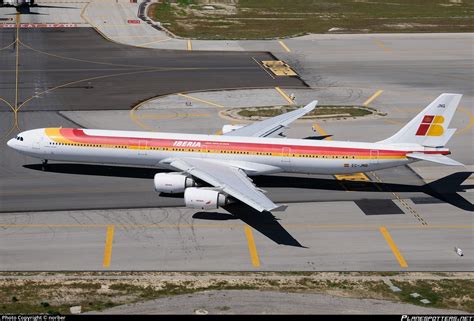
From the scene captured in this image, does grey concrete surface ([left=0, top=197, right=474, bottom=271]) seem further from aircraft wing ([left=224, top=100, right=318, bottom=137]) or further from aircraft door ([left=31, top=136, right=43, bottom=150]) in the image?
aircraft wing ([left=224, top=100, right=318, bottom=137])

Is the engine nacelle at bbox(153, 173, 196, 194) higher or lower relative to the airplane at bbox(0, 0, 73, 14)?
lower

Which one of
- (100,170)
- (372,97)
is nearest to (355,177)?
(100,170)

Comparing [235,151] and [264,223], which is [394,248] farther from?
[235,151]

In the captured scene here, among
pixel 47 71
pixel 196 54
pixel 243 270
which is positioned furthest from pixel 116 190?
pixel 196 54

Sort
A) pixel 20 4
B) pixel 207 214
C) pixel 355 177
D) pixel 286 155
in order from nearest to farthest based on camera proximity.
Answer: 1. pixel 207 214
2. pixel 286 155
3. pixel 355 177
4. pixel 20 4

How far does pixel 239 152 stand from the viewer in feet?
226

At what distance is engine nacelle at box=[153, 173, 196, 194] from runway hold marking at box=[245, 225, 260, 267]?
7.01 meters

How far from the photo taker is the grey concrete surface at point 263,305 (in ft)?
155

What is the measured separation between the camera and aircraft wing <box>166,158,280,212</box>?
5978 cm

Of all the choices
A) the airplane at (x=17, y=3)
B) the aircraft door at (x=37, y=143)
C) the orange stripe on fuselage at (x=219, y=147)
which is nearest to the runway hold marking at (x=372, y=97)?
the orange stripe on fuselage at (x=219, y=147)

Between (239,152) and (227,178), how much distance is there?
4.73m

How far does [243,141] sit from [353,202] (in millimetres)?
11055

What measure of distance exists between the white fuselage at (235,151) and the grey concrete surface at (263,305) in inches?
778

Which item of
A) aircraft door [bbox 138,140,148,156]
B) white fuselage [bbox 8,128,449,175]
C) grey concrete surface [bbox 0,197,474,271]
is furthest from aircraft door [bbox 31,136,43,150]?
grey concrete surface [bbox 0,197,474,271]
